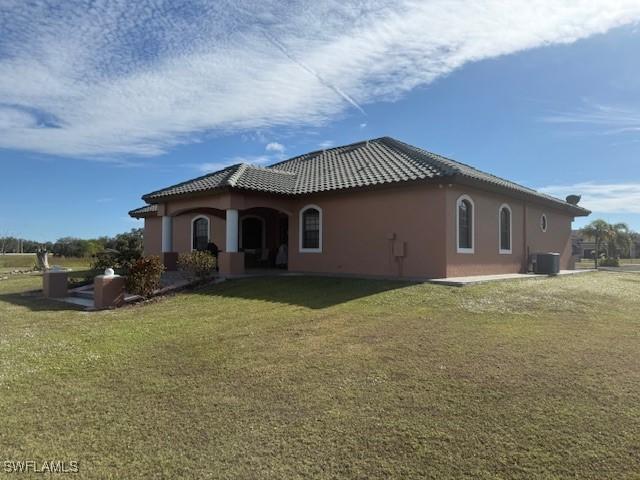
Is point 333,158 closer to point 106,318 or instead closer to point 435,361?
point 106,318

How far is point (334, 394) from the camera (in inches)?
208

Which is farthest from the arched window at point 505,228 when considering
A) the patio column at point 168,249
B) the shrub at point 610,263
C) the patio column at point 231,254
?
the shrub at point 610,263

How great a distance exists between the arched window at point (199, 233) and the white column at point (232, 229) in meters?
5.60

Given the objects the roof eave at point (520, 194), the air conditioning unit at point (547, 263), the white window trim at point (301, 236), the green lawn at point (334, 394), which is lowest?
the green lawn at point (334, 394)

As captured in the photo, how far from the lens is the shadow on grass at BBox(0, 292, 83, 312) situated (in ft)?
39.9

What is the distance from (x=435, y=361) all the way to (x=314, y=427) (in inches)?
92.5

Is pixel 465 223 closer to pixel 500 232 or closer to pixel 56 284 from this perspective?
pixel 500 232

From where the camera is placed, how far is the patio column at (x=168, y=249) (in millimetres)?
18317

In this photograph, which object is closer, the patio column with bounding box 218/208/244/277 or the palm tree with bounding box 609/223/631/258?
the patio column with bounding box 218/208/244/277

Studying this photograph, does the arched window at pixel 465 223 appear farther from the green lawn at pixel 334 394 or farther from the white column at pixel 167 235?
the white column at pixel 167 235

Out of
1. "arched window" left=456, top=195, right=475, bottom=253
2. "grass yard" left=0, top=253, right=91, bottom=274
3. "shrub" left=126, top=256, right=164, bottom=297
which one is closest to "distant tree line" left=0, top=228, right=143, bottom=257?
"grass yard" left=0, top=253, right=91, bottom=274

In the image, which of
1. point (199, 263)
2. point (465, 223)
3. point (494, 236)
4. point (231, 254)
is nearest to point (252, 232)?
point (231, 254)

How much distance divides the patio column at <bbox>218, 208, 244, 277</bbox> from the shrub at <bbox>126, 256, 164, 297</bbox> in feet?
10.2

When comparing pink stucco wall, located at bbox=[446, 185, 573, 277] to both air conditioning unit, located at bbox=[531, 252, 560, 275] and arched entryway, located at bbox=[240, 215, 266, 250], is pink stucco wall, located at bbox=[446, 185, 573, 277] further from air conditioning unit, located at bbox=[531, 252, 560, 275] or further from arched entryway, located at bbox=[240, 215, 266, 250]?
arched entryway, located at bbox=[240, 215, 266, 250]
